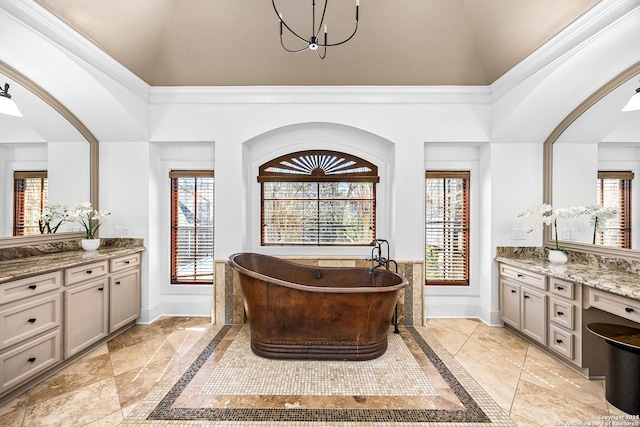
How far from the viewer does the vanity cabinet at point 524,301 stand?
2.91m

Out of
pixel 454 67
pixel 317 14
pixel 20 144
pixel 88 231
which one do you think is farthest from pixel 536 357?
pixel 20 144

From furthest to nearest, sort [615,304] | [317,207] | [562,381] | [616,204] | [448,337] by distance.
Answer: [317,207], [448,337], [616,204], [562,381], [615,304]

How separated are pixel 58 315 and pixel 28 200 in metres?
1.25

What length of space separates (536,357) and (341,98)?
3.36 m

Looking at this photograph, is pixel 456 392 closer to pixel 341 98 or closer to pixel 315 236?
pixel 315 236

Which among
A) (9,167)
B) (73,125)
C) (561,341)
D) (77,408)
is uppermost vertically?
(73,125)

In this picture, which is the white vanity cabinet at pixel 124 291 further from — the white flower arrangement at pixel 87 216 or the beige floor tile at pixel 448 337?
the beige floor tile at pixel 448 337

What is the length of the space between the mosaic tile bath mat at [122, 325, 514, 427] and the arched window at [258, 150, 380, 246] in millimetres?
1569

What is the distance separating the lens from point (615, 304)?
2.26 m

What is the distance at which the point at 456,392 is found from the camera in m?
2.30

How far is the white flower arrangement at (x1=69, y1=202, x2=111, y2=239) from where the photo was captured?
3273mm

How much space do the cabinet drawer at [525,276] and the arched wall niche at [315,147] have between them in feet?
4.49

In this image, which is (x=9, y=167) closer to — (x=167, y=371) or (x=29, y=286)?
(x=29, y=286)

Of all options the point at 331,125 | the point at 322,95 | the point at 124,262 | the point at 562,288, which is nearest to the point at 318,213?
the point at 331,125
